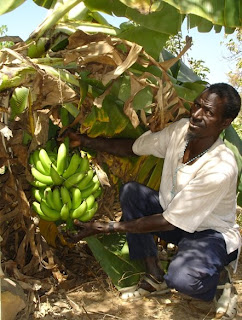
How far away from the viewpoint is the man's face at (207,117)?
2418 mm

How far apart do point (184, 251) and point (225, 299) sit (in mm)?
370

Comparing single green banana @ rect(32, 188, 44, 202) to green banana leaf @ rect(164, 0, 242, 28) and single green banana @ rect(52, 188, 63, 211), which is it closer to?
single green banana @ rect(52, 188, 63, 211)

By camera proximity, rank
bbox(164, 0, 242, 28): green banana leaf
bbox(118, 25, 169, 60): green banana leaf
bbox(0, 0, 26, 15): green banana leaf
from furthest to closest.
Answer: bbox(118, 25, 169, 60): green banana leaf < bbox(0, 0, 26, 15): green banana leaf < bbox(164, 0, 242, 28): green banana leaf

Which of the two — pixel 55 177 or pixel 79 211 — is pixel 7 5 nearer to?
pixel 55 177

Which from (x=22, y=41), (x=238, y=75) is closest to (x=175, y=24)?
(x=22, y=41)

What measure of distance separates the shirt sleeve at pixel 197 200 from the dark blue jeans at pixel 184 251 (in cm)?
16

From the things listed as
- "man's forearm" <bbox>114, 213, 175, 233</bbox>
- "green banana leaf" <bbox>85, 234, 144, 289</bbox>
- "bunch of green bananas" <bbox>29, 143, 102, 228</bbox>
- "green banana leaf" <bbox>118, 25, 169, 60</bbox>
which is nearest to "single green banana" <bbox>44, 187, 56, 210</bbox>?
"bunch of green bananas" <bbox>29, 143, 102, 228</bbox>

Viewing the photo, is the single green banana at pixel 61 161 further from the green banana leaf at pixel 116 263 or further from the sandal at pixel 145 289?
the sandal at pixel 145 289

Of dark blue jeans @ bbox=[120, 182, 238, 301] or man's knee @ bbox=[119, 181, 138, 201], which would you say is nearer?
dark blue jeans @ bbox=[120, 182, 238, 301]

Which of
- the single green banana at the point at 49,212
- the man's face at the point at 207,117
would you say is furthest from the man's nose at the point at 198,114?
the single green banana at the point at 49,212

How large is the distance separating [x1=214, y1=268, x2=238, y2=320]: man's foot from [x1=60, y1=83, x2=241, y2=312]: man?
0.03 m

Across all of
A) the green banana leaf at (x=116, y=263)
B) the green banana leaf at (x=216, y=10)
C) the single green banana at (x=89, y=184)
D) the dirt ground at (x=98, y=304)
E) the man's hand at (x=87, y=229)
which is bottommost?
the dirt ground at (x=98, y=304)

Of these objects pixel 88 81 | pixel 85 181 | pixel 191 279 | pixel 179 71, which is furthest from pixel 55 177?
pixel 179 71

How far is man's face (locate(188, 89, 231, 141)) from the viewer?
2.42 meters
